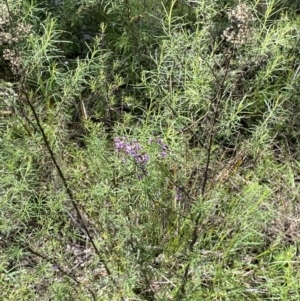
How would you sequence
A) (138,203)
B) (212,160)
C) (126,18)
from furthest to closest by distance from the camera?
(126,18)
(212,160)
(138,203)

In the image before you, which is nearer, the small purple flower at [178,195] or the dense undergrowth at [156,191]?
the dense undergrowth at [156,191]

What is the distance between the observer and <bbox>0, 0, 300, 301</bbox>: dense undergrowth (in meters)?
2.20

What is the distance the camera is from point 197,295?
2279 millimetres

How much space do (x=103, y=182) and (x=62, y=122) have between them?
0.49 metres

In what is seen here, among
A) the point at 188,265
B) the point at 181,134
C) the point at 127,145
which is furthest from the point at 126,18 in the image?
the point at 188,265

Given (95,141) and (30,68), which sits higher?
(30,68)

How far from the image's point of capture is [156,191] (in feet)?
8.05

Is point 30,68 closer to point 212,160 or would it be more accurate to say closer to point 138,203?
point 138,203

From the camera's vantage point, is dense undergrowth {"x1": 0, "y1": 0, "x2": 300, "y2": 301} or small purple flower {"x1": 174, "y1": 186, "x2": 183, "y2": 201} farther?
small purple flower {"x1": 174, "y1": 186, "x2": 183, "y2": 201}

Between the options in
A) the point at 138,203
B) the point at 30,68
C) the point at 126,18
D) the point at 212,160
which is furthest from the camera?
the point at 126,18

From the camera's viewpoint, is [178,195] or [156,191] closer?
[156,191]

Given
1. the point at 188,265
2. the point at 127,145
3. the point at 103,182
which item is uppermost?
the point at 127,145

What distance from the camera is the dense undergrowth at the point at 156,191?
7.21ft

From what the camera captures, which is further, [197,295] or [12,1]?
[12,1]
